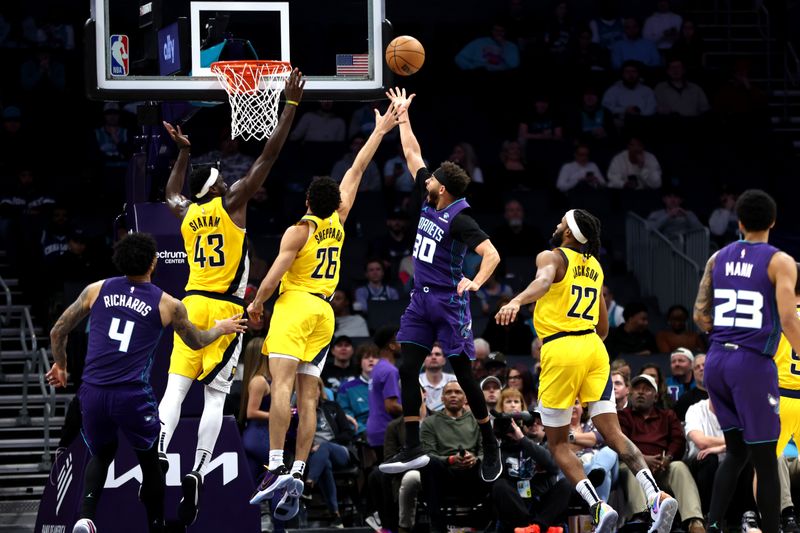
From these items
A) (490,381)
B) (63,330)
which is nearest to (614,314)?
(490,381)

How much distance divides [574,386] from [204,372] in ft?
9.32

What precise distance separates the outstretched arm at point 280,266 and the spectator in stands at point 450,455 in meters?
2.54

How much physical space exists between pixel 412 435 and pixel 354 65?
3083mm

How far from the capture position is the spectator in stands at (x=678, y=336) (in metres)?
16.5

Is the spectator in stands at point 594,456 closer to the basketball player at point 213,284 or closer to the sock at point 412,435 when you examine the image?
the sock at point 412,435

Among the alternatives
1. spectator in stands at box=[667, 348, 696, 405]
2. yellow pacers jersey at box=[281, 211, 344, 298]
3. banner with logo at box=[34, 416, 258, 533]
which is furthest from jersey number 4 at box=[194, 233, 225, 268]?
spectator in stands at box=[667, 348, 696, 405]

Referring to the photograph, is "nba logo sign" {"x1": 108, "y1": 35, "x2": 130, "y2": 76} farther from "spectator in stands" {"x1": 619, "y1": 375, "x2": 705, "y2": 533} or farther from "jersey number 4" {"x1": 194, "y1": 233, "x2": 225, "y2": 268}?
"spectator in stands" {"x1": 619, "y1": 375, "x2": 705, "y2": 533}

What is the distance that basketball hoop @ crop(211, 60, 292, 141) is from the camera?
1141 cm

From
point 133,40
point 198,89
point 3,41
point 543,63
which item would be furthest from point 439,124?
point 198,89

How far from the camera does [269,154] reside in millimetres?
10898

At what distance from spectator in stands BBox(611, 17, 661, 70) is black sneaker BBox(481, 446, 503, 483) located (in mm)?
10487

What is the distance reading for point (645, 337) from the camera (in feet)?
54.4

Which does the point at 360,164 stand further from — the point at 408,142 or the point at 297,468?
the point at 297,468

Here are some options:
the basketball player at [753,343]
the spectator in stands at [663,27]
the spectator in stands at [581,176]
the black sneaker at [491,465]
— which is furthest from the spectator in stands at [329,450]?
the spectator in stands at [663,27]
